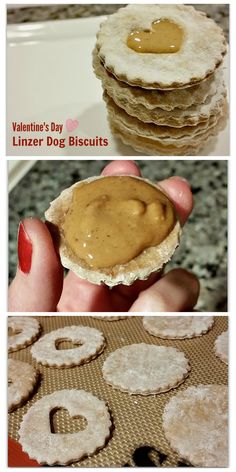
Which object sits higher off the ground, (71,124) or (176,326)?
(71,124)

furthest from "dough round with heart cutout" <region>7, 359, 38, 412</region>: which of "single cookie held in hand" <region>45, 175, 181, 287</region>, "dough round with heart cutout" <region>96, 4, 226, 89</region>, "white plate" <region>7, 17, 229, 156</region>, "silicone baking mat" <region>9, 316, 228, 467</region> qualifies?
"dough round with heart cutout" <region>96, 4, 226, 89</region>

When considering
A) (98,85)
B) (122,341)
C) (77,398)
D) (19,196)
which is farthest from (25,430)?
(98,85)

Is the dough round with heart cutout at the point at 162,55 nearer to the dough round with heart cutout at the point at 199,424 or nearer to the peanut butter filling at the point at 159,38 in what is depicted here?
the peanut butter filling at the point at 159,38

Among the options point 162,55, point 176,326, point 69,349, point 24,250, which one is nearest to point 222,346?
point 176,326

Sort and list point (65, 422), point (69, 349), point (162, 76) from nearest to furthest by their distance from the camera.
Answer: point (162, 76)
point (65, 422)
point (69, 349)

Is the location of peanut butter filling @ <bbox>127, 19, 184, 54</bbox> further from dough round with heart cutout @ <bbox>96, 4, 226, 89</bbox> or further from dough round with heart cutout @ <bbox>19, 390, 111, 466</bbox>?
dough round with heart cutout @ <bbox>19, 390, 111, 466</bbox>

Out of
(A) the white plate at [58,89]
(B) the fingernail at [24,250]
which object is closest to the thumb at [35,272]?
(B) the fingernail at [24,250]

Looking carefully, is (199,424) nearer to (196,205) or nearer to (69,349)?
(69,349)
